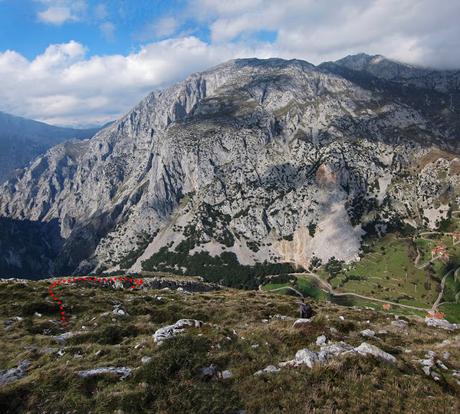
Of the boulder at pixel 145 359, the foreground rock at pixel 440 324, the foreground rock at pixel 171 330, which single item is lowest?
the foreground rock at pixel 440 324

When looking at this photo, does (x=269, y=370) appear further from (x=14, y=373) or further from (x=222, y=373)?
(x=14, y=373)

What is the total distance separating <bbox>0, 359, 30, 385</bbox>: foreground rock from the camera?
64.0ft

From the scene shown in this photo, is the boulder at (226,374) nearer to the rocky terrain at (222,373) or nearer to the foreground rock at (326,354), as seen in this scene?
the rocky terrain at (222,373)

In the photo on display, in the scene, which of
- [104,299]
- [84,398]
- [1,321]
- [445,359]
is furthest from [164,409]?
[104,299]

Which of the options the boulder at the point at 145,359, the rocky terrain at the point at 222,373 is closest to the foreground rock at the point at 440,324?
the rocky terrain at the point at 222,373

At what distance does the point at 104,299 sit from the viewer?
49.4m

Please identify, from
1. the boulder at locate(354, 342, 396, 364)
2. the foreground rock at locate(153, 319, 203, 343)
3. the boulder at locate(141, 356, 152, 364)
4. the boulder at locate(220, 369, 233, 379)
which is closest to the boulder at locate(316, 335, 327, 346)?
the boulder at locate(354, 342, 396, 364)

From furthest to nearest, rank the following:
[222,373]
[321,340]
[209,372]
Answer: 1. [321,340]
2. [222,373]
3. [209,372]

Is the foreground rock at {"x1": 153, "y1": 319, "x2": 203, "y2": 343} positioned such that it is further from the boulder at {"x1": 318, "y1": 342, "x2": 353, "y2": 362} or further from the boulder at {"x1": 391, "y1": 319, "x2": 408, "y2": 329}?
the boulder at {"x1": 391, "y1": 319, "x2": 408, "y2": 329}

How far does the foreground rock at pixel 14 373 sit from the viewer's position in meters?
19.5

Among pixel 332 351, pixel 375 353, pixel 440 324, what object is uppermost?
pixel 332 351

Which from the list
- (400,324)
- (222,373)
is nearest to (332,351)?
(222,373)

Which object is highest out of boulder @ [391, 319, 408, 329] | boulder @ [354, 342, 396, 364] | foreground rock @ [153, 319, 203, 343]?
boulder @ [354, 342, 396, 364]

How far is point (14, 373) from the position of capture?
20438mm
